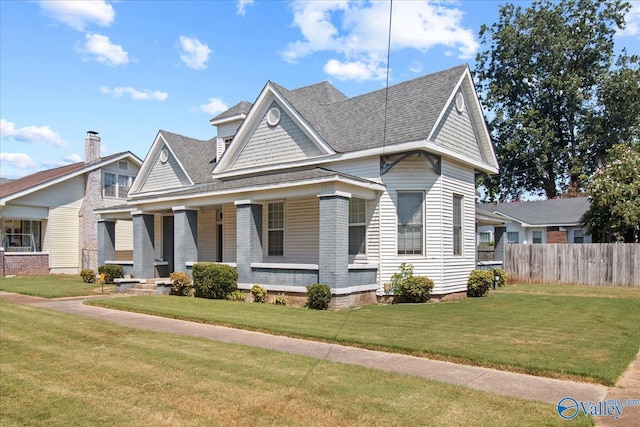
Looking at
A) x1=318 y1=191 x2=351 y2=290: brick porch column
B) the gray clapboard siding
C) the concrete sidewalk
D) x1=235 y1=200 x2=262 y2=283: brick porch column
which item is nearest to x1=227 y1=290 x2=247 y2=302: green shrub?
x1=235 y1=200 x2=262 y2=283: brick porch column

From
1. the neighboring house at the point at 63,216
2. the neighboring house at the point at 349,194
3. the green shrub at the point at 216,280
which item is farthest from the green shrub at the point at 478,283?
the neighboring house at the point at 63,216

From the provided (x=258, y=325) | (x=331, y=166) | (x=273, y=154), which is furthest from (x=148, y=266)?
(x=258, y=325)

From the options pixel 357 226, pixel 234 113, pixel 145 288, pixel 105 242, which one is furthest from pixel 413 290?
pixel 105 242

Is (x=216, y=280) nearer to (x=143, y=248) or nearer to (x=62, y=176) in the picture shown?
(x=143, y=248)

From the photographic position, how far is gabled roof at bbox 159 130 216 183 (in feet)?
74.8

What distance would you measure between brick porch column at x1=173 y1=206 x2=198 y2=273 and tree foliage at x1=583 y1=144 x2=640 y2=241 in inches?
822

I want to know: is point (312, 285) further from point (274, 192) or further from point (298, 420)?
point (298, 420)

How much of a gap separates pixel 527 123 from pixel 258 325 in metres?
35.6

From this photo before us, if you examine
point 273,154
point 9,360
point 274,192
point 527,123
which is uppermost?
point 527,123

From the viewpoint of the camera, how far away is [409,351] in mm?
8141

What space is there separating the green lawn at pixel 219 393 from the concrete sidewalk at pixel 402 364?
0.38 meters

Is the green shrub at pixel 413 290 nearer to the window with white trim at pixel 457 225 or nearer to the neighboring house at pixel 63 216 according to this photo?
the window with white trim at pixel 457 225

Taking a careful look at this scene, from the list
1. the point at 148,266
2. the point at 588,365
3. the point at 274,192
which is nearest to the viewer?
the point at 588,365

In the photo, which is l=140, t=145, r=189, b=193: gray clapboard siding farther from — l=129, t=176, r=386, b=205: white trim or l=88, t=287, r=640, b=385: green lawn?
l=88, t=287, r=640, b=385: green lawn
